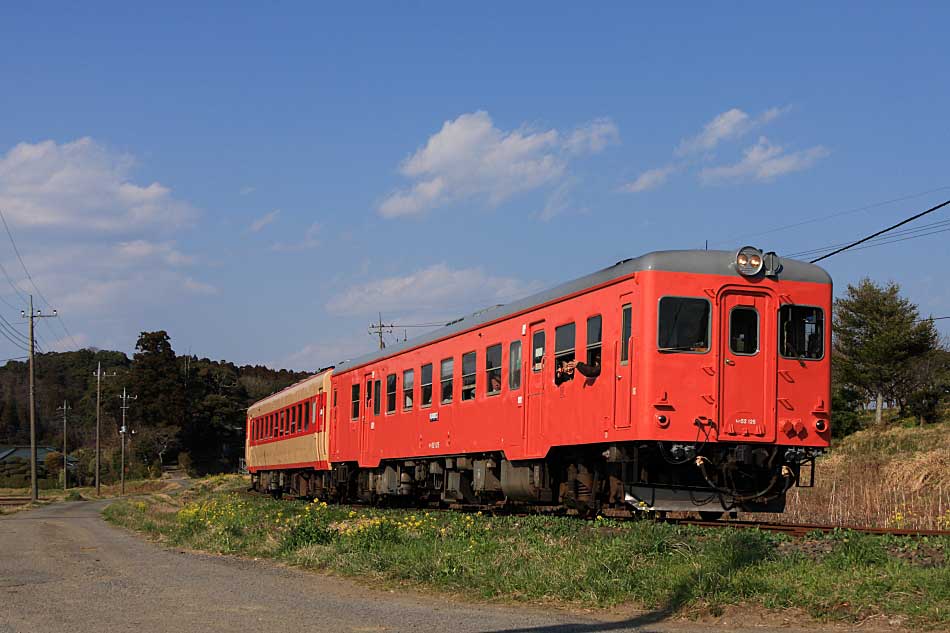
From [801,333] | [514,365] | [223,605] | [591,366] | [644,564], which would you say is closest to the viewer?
[223,605]

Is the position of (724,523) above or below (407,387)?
below

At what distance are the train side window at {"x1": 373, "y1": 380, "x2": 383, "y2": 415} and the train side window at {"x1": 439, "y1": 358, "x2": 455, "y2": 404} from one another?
3.90 meters

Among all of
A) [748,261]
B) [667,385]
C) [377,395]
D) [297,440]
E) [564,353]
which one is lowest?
[297,440]

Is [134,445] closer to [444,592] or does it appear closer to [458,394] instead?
[458,394]

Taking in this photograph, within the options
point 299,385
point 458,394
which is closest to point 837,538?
point 458,394

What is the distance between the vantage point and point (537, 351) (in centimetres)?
1573

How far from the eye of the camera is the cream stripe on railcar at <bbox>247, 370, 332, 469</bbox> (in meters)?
27.7

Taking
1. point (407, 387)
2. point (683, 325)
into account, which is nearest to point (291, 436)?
point (407, 387)

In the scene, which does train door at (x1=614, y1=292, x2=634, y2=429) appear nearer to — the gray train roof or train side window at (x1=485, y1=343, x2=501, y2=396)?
the gray train roof

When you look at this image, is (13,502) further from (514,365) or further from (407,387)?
(514,365)

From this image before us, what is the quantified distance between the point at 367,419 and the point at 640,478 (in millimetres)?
11648

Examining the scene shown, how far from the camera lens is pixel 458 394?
61.1 feet

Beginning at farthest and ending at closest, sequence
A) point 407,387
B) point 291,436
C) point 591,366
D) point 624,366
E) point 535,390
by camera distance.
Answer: point 291,436 → point 407,387 → point 535,390 → point 591,366 → point 624,366

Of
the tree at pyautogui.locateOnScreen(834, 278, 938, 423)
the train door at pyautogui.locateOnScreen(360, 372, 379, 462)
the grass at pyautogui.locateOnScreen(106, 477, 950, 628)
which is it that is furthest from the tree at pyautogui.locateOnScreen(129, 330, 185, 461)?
the grass at pyautogui.locateOnScreen(106, 477, 950, 628)
